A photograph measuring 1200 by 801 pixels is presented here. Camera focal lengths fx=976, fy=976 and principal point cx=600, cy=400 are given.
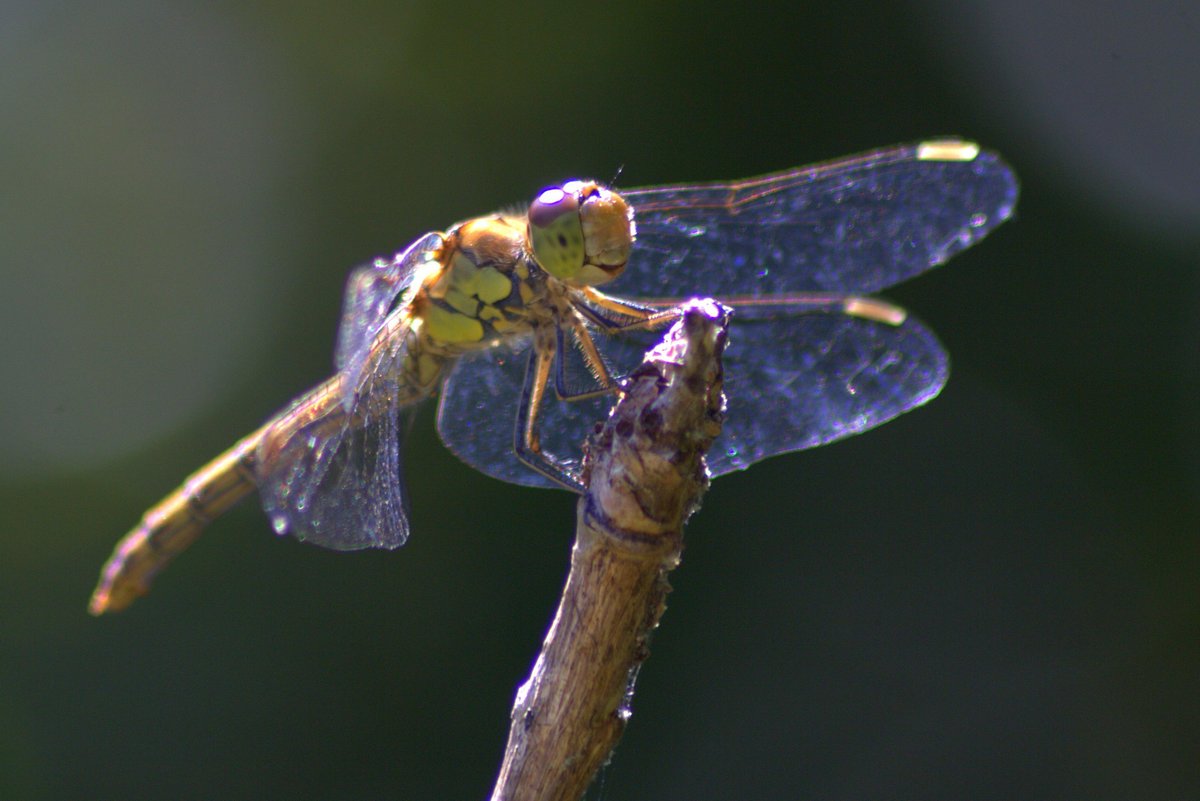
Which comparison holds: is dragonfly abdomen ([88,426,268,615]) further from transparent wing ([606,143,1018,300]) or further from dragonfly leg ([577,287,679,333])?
transparent wing ([606,143,1018,300])

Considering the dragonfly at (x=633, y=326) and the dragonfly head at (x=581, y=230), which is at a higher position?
the dragonfly head at (x=581, y=230)

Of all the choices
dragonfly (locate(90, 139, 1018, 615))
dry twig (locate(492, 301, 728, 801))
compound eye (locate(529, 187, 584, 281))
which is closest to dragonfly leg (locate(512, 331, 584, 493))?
dragonfly (locate(90, 139, 1018, 615))

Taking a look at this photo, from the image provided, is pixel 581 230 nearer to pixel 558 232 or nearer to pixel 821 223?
pixel 558 232

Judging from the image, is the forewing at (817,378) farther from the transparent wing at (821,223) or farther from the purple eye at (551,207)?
the purple eye at (551,207)

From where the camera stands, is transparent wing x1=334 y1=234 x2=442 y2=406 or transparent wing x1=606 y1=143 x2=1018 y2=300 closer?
transparent wing x1=334 y1=234 x2=442 y2=406

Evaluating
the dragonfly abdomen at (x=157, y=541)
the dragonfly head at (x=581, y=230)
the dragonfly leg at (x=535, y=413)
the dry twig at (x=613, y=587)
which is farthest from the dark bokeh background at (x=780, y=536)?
the dry twig at (x=613, y=587)

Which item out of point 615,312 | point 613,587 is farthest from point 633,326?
point 613,587
